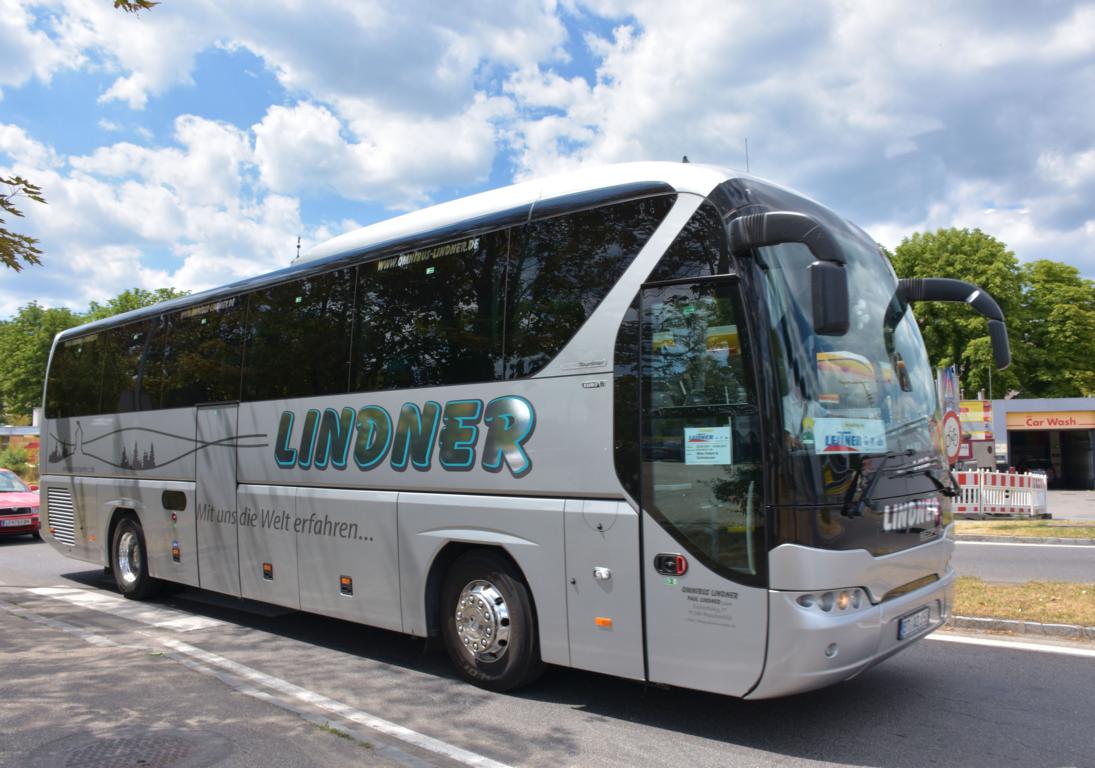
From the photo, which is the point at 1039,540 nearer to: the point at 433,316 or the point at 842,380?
the point at 842,380

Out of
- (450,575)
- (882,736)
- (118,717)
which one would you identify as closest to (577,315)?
(450,575)

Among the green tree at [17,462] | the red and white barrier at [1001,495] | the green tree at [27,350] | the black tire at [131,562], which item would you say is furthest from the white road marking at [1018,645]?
the green tree at [27,350]

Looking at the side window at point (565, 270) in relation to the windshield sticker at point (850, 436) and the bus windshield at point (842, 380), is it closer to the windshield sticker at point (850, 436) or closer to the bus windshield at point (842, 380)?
the bus windshield at point (842, 380)

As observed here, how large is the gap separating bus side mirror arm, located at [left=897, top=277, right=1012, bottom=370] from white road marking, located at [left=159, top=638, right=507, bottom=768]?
424cm

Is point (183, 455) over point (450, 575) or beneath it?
over

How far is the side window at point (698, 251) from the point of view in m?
4.90

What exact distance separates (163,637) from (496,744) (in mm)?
4577

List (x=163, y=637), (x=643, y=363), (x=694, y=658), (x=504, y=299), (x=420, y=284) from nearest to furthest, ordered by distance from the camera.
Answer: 1. (x=694, y=658)
2. (x=643, y=363)
3. (x=504, y=299)
4. (x=420, y=284)
5. (x=163, y=637)

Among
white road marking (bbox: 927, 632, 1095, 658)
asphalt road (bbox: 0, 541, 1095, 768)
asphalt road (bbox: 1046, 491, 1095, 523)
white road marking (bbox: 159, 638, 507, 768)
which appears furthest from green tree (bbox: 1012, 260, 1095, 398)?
white road marking (bbox: 159, 638, 507, 768)

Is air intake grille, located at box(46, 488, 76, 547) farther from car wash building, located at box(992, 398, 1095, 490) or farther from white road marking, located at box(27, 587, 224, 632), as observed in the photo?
car wash building, located at box(992, 398, 1095, 490)

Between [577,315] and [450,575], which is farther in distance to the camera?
[450,575]

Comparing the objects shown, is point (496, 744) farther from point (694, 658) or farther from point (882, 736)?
point (882, 736)

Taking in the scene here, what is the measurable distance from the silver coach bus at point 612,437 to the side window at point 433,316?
0.02 meters

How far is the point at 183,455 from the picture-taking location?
920 centimetres
